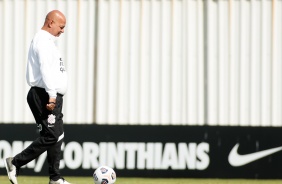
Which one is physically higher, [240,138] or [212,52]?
[212,52]

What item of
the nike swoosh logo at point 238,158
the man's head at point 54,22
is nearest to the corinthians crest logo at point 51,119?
the man's head at point 54,22

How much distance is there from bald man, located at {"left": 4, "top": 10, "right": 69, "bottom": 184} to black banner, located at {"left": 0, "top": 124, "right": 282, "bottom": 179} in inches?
78.0

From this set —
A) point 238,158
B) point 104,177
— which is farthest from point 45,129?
point 238,158

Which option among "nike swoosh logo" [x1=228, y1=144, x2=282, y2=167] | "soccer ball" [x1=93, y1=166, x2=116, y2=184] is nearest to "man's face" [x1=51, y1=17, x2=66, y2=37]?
"soccer ball" [x1=93, y1=166, x2=116, y2=184]

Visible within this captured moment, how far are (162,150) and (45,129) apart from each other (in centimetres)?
257

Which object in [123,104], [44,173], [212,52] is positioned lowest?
[44,173]

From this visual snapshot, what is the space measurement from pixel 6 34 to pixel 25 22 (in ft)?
1.03

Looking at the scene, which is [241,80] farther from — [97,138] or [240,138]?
[97,138]

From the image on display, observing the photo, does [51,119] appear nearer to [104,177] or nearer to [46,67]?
[46,67]

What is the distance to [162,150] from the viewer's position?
36.8ft

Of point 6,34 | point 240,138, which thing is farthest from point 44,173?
point 240,138

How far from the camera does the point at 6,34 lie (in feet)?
37.5

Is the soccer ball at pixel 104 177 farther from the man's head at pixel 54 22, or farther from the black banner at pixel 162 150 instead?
the black banner at pixel 162 150

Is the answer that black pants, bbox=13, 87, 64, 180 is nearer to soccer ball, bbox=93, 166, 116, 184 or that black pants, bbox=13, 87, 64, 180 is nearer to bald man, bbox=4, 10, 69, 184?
bald man, bbox=4, 10, 69, 184
